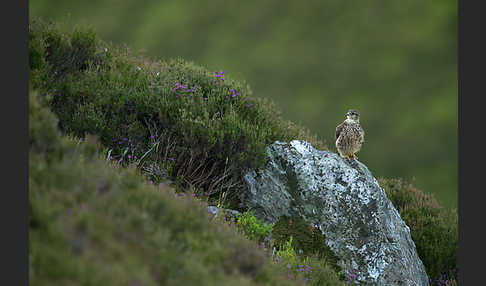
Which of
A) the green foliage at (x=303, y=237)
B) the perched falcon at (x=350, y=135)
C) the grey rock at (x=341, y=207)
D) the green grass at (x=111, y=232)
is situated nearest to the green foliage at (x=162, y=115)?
the grey rock at (x=341, y=207)

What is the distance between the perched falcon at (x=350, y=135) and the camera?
259 inches

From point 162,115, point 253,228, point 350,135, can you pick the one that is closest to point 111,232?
point 253,228

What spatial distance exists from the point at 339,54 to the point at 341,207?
103ft

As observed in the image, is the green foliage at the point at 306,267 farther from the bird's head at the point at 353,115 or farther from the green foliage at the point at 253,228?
the bird's head at the point at 353,115

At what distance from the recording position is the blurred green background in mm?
27734

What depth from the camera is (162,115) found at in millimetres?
6430

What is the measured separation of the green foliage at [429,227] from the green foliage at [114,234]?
14.7ft

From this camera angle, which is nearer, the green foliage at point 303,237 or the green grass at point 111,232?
the green grass at point 111,232

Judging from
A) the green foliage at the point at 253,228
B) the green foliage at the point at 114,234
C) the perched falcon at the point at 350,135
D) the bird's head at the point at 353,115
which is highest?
the bird's head at the point at 353,115

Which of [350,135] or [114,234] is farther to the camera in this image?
[350,135]

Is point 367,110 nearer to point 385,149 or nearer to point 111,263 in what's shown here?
point 385,149

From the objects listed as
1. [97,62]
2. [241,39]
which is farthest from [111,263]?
[241,39]

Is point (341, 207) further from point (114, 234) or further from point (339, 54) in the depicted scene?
point (339, 54)

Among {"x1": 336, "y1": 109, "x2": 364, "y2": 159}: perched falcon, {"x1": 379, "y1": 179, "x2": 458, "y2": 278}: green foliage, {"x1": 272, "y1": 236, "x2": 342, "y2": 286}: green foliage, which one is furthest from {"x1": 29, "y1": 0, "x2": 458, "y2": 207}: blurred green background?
{"x1": 272, "y1": 236, "x2": 342, "y2": 286}: green foliage
